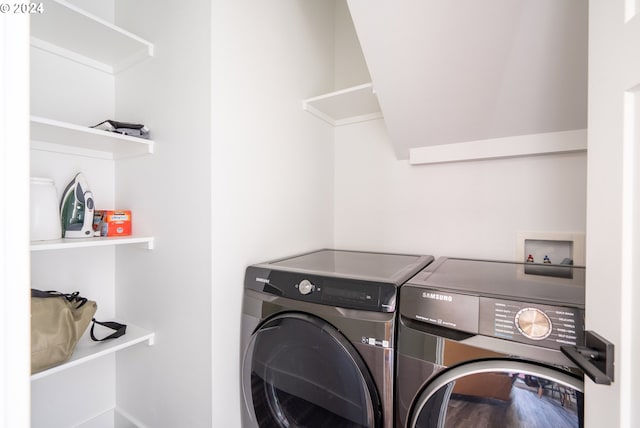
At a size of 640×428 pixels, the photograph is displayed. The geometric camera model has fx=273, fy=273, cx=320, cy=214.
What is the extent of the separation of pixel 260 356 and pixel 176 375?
435 mm

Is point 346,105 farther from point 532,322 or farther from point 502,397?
point 502,397

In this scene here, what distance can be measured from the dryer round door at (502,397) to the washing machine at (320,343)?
148 millimetres

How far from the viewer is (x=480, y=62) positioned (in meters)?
1.11

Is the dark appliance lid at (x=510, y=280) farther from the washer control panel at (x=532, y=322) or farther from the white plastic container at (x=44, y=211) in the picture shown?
the white plastic container at (x=44, y=211)

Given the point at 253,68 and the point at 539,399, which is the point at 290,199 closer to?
the point at 253,68

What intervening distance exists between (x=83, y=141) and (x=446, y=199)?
1856 millimetres

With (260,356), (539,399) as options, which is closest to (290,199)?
(260,356)

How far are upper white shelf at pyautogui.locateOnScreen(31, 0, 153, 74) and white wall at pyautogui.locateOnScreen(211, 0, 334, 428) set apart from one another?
49 cm

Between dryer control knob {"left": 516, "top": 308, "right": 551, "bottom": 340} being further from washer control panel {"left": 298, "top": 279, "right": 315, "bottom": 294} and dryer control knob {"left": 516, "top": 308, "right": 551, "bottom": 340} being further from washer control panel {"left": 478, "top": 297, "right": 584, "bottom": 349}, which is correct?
washer control panel {"left": 298, "top": 279, "right": 315, "bottom": 294}

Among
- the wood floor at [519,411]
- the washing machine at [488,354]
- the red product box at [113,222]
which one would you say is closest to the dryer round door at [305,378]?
the washing machine at [488,354]

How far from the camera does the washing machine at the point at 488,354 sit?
2.20 ft

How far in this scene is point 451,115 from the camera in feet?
4.36
